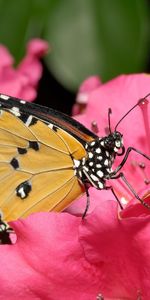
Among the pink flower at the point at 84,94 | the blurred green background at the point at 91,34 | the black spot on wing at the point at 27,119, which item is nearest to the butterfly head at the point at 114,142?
the black spot on wing at the point at 27,119

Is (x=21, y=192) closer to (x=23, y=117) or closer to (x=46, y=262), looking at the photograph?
(x=23, y=117)

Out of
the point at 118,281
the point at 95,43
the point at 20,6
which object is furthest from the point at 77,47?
the point at 118,281

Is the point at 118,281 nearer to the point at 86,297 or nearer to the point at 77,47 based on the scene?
the point at 86,297

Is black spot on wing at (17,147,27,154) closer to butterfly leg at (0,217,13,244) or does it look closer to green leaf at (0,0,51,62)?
butterfly leg at (0,217,13,244)

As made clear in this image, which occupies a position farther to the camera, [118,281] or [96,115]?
[96,115]

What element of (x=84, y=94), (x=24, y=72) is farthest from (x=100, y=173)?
(x=24, y=72)

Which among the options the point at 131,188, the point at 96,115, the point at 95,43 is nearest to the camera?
the point at 131,188

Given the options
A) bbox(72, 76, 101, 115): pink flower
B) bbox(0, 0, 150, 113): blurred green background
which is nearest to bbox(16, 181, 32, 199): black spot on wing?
bbox(72, 76, 101, 115): pink flower
